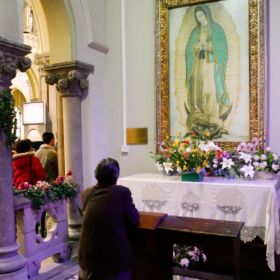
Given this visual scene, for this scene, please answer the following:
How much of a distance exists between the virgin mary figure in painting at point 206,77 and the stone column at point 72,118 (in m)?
1.53

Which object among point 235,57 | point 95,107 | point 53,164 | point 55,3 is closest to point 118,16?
point 55,3

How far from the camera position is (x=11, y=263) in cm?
377

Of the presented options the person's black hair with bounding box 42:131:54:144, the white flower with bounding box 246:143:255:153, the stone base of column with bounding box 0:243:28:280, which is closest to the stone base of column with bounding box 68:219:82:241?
the person's black hair with bounding box 42:131:54:144

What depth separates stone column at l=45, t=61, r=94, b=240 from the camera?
526 centimetres

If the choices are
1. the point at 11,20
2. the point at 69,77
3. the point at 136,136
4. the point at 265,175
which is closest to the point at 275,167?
the point at 265,175

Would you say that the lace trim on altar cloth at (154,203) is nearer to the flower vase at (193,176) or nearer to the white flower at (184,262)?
the flower vase at (193,176)

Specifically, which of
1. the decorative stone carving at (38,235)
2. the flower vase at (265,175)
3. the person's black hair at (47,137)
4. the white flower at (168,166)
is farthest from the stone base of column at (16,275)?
the flower vase at (265,175)

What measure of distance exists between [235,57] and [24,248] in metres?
3.59

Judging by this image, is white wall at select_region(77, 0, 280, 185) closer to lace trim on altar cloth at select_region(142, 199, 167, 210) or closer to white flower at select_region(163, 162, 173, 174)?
white flower at select_region(163, 162, 173, 174)

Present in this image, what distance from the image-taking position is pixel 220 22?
5168 millimetres

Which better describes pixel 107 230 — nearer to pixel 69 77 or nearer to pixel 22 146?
pixel 22 146

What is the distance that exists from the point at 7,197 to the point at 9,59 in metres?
1.40

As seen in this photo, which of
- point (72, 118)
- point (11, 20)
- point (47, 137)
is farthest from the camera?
point (47, 137)

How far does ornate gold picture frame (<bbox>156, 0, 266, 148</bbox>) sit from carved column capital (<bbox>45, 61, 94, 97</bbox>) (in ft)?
3.56
